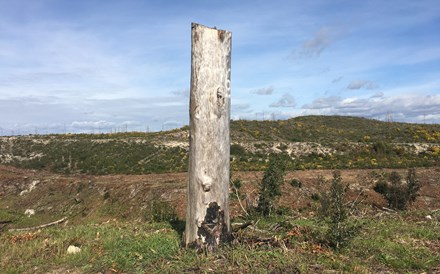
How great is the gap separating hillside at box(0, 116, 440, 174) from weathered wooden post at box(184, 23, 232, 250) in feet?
69.3

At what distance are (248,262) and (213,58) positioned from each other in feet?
8.98

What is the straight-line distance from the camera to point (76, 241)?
260 inches

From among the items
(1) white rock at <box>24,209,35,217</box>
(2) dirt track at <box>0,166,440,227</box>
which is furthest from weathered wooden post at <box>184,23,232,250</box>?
(1) white rock at <box>24,209,35,217</box>

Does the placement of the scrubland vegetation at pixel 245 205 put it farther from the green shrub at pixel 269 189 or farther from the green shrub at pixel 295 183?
the green shrub at pixel 295 183

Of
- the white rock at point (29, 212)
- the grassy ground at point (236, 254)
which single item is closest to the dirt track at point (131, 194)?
the white rock at point (29, 212)

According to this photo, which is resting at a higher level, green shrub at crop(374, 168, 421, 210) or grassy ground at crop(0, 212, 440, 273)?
grassy ground at crop(0, 212, 440, 273)

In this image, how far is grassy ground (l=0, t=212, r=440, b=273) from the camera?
16.2 ft

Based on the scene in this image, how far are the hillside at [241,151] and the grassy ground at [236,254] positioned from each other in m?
20.0

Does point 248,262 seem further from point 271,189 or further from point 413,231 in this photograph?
point 271,189

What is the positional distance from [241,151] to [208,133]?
30.2 metres

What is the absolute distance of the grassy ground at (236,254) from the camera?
4.95m

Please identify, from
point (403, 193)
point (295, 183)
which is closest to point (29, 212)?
point (295, 183)

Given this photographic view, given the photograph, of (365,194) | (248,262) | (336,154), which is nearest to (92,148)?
(336,154)

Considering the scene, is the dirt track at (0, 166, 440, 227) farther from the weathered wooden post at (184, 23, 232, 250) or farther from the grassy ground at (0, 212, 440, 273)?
the weathered wooden post at (184, 23, 232, 250)
